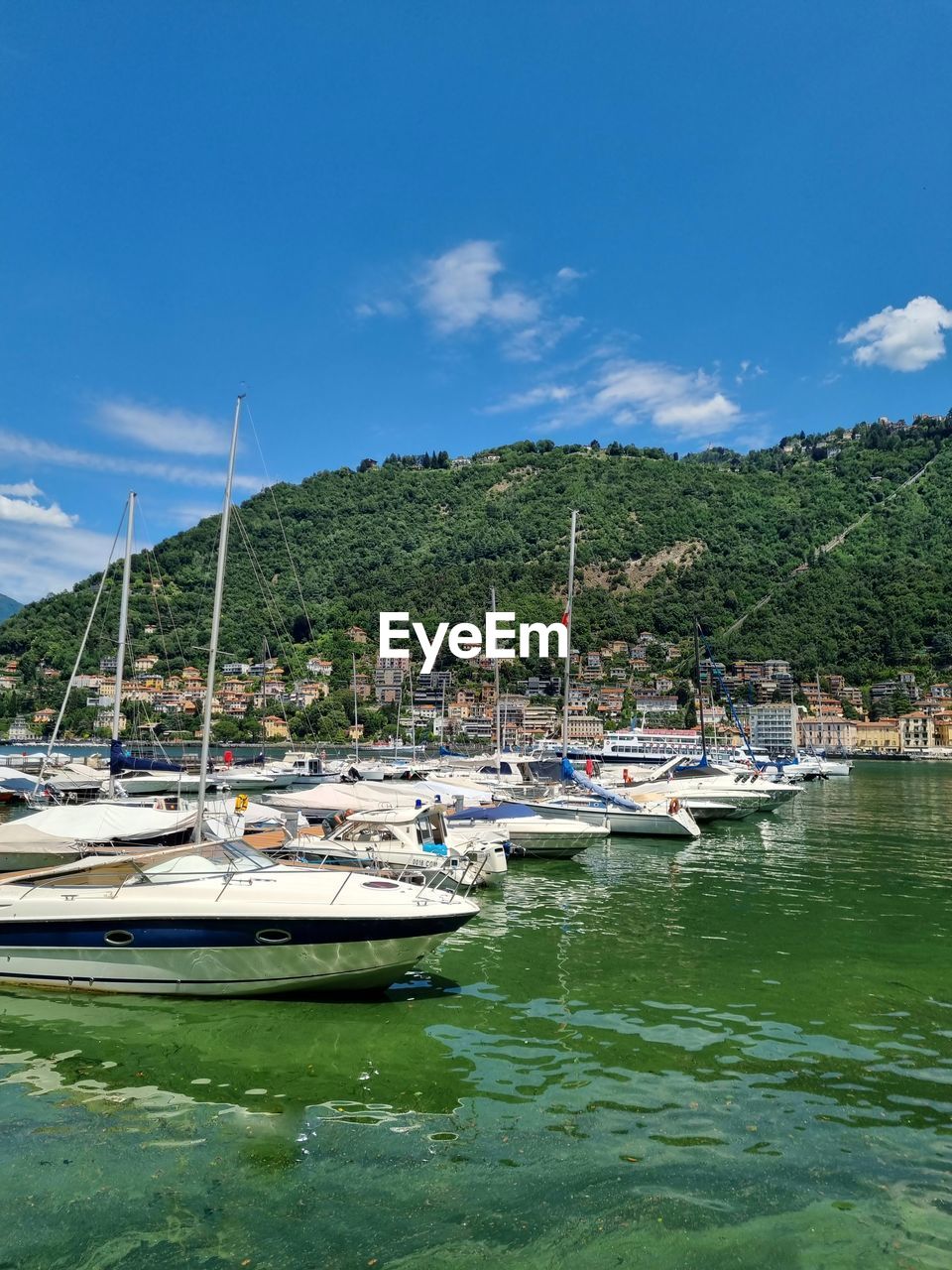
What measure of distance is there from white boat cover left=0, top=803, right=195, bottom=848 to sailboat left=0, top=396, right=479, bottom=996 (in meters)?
10.2

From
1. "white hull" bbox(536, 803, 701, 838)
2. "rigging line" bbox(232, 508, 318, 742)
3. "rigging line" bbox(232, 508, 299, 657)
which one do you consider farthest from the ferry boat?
"white hull" bbox(536, 803, 701, 838)

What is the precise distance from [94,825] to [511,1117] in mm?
17410

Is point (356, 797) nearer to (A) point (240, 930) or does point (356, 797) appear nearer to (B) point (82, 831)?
(B) point (82, 831)

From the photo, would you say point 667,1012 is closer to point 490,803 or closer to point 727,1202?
point 727,1202

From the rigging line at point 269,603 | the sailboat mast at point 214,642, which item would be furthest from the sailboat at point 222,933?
the rigging line at point 269,603

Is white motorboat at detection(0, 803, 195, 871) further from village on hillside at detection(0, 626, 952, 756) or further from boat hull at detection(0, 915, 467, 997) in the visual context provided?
village on hillside at detection(0, 626, 952, 756)

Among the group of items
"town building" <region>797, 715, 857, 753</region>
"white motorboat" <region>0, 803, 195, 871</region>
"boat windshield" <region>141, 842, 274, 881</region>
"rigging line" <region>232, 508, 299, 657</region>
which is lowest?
"white motorboat" <region>0, 803, 195, 871</region>

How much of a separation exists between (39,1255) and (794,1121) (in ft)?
21.9

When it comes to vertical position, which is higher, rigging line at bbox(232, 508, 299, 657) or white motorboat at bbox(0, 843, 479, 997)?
rigging line at bbox(232, 508, 299, 657)

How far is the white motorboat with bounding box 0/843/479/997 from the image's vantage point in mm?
11070

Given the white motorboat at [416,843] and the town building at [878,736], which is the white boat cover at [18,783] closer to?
the white motorboat at [416,843]

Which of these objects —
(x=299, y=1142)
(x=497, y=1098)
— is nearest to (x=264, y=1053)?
(x=299, y=1142)

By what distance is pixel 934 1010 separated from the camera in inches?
458

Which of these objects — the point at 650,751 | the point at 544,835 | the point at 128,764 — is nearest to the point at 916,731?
the point at 650,751
